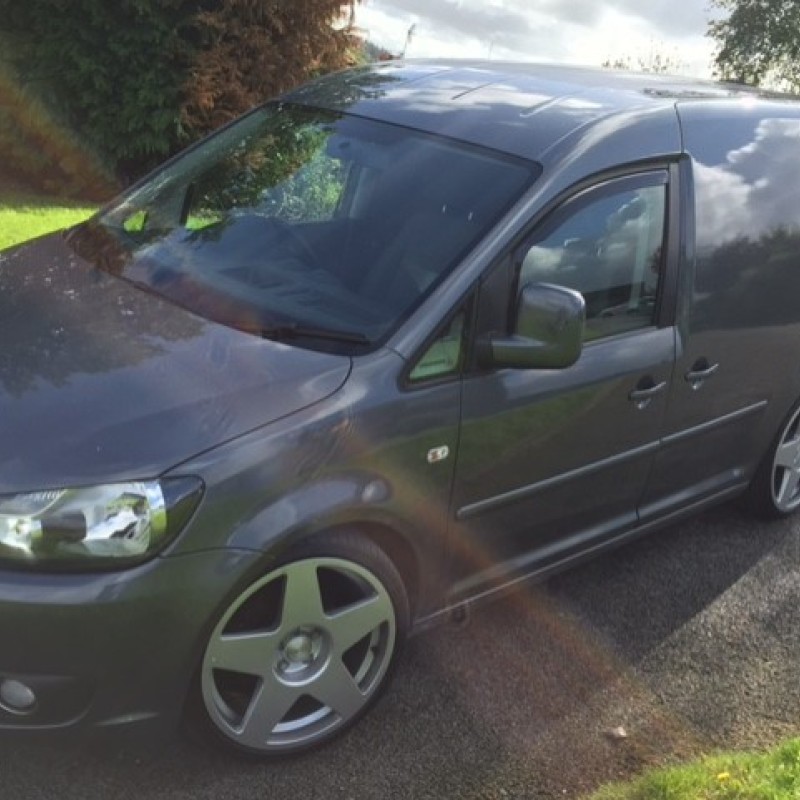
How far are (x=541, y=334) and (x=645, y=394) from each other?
752 mm

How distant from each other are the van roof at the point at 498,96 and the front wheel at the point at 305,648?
143cm

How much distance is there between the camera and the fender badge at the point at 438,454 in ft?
9.33

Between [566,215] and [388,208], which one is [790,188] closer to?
[566,215]

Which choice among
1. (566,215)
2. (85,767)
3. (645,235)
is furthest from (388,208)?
(85,767)

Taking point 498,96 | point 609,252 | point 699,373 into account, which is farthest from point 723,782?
point 498,96

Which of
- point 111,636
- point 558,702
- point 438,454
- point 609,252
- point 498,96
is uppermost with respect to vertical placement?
point 498,96

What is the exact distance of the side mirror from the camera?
284 cm

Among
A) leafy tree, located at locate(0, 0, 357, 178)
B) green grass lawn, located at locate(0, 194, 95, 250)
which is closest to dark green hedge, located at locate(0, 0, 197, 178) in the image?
leafy tree, located at locate(0, 0, 357, 178)

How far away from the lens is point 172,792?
2.64 meters

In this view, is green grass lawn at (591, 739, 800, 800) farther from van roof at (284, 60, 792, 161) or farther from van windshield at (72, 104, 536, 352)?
van roof at (284, 60, 792, 161)

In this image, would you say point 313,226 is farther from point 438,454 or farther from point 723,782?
point 723,782

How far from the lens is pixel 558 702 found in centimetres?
322

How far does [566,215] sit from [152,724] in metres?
1.92

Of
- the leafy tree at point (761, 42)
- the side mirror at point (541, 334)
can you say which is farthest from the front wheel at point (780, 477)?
the leafy tree at point (761, 42)
